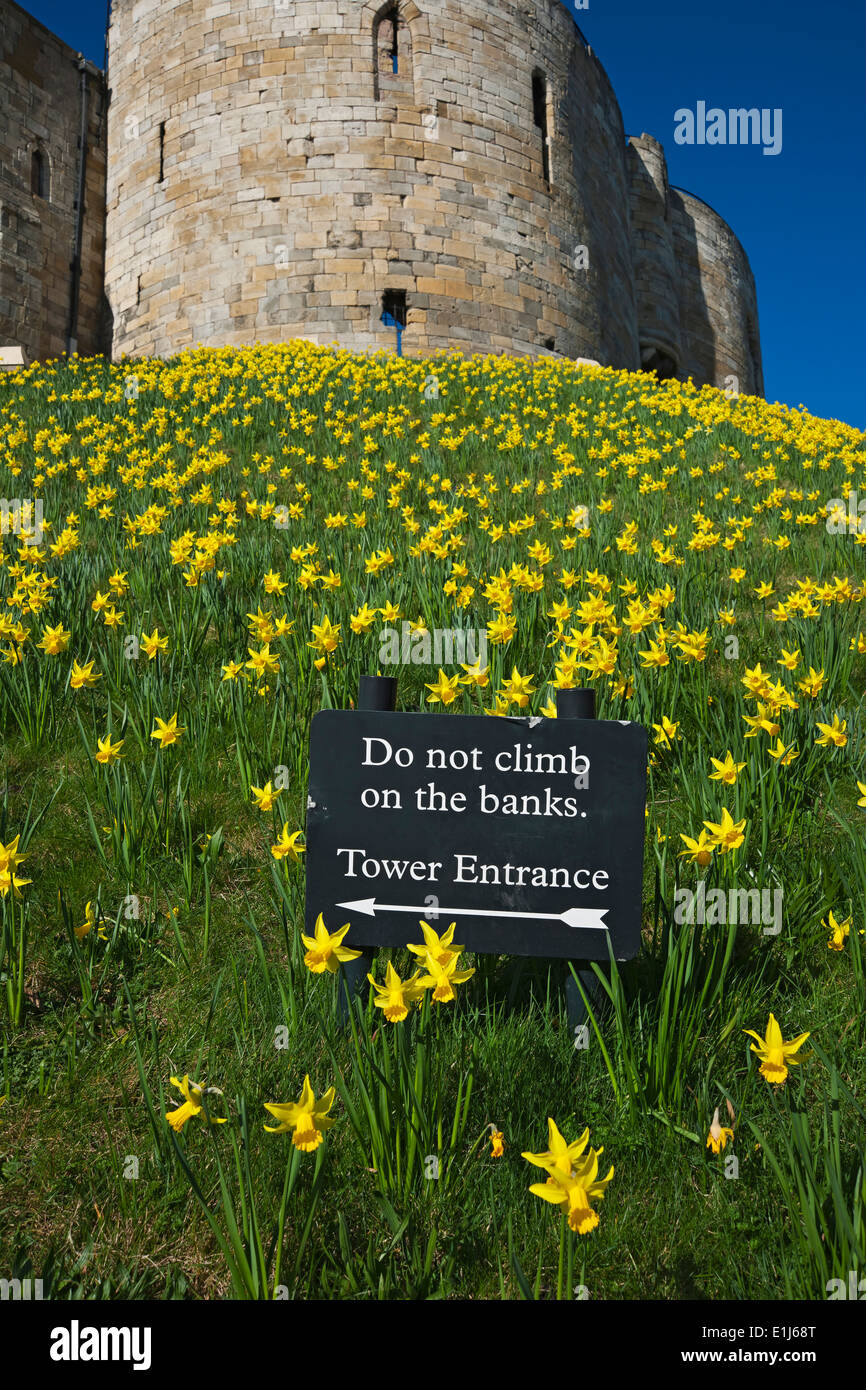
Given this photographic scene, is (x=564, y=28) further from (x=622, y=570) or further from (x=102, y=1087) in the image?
(x=102, y=1087)

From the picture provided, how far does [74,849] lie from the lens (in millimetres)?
2293

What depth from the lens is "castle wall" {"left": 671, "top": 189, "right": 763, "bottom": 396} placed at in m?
27.3

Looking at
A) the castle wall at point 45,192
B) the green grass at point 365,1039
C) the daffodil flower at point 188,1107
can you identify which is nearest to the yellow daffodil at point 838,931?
the green grass at point 365,1039

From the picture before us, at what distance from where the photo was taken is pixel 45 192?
1733 centimetres

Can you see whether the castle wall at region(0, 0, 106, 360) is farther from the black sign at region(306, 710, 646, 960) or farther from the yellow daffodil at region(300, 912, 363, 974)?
the yellow daffodil at region(300, 912, 363, 974)

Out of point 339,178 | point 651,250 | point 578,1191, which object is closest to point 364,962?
point 578,1191

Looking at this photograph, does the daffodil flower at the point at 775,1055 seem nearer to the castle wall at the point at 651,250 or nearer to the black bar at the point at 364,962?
the black bar at the point at 364,962

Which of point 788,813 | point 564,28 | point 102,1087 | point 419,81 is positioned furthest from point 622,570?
point 564,28

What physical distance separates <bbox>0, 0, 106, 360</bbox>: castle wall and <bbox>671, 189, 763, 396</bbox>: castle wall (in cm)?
1823

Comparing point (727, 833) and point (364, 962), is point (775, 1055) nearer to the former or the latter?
point (727, 833)

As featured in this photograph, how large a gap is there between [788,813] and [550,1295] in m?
1.39

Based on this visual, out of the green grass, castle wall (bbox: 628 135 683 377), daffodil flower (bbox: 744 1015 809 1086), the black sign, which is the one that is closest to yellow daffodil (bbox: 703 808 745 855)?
the green grass

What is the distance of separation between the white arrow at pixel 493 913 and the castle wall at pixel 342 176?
48.3 ft
